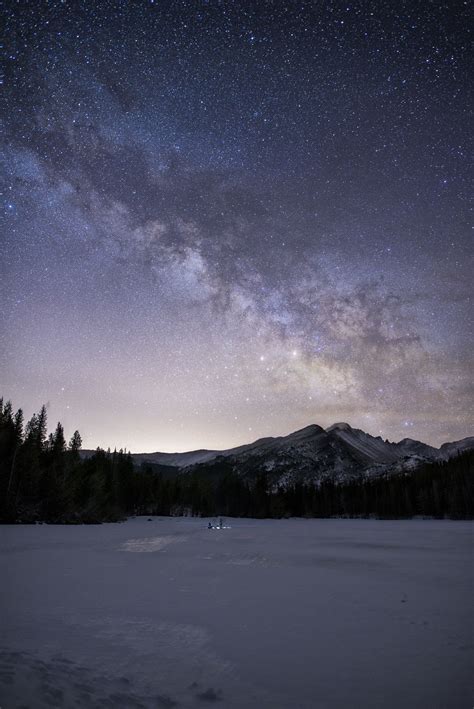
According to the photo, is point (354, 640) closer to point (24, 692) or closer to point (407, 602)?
point (407, 602)

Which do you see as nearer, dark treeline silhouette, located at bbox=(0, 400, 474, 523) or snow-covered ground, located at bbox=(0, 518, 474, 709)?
snow-covered ground, located at bbox=(0, 518, 474, 709)

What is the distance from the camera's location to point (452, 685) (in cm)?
580

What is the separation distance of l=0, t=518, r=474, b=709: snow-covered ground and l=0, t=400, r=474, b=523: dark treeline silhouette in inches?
2137

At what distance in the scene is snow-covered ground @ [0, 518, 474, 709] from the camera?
5336 millimetres

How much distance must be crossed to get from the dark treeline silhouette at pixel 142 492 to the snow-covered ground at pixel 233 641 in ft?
178

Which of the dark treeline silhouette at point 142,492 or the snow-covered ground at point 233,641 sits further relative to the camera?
the dark treeline silhouette at point 142,492

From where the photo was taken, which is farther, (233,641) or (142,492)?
(142,492)

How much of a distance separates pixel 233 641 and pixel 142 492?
120 metres

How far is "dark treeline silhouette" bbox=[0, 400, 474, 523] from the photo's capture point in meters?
62.5

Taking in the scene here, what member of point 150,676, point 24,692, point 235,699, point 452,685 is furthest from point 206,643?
point 452,685

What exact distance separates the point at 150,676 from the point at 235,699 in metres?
1.42

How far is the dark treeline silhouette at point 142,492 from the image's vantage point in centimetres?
6253

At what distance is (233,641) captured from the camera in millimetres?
7535

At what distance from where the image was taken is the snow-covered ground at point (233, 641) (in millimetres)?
5336
